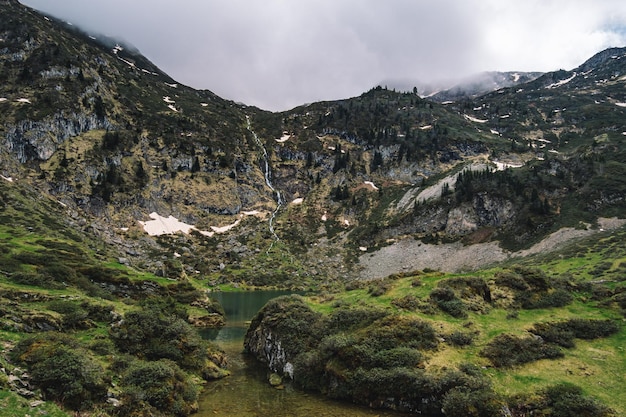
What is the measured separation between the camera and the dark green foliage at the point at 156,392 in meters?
17.8

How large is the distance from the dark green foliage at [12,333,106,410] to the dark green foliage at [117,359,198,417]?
1.49 m

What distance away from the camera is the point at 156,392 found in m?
19.3

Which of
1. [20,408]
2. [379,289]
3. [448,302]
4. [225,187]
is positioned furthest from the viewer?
[225,187]

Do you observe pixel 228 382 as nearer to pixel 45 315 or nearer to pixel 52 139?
pixel 45 315

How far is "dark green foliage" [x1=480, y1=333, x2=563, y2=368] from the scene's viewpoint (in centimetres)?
2130

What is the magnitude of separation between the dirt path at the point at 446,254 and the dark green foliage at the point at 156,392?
9237 cm

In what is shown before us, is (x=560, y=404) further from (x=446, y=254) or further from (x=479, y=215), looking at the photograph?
(x=479, y=215)

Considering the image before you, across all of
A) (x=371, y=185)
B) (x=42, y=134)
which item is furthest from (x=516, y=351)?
(x=371, y=185)

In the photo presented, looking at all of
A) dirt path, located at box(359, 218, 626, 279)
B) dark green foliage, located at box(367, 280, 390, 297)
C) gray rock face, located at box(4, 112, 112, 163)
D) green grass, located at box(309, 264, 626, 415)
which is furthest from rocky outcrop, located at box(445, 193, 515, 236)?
gray rock face, located at box(4, 112, 112, 163)

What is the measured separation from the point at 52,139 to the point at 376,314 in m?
157

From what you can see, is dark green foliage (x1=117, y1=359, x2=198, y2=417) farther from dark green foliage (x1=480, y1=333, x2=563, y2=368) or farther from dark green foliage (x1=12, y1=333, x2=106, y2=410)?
dark green foliage (x1=480, y1=333, x2=563, y2=368)

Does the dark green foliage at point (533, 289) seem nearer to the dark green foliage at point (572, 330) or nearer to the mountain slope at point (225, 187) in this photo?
the dark green foliage at point (572, 330)

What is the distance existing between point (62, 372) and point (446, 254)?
124 m

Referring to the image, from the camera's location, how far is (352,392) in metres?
22.0
